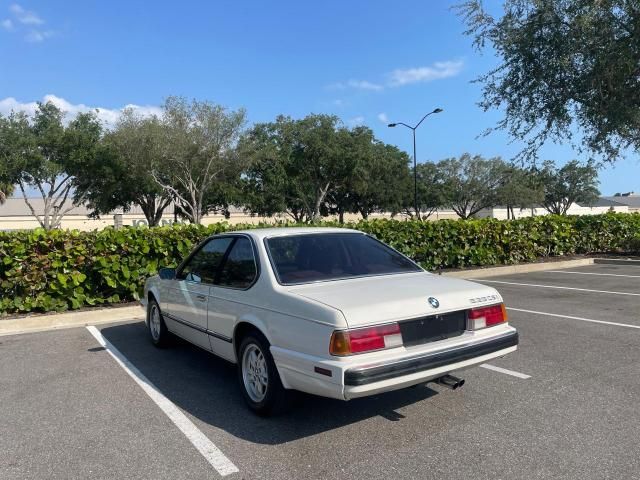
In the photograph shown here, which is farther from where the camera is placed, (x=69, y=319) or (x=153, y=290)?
(x=69, y=319)

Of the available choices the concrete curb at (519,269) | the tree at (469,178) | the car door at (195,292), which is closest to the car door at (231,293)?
the car door at (195,292)

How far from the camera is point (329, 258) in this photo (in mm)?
4684

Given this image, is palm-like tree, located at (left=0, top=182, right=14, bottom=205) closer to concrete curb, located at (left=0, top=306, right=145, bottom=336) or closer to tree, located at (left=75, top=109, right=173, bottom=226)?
tree, located at (left=75, top=109, right=173, bottom=226)

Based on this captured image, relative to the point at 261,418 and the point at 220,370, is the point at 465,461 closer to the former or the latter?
the point at 261,418

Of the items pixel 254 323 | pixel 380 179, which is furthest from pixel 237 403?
pixel 380 179

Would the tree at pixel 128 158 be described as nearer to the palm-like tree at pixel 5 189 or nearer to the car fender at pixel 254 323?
the palm-like tree at pixel 5 189

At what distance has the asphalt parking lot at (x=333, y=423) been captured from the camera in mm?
3340

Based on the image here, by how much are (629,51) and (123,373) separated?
50.6ft

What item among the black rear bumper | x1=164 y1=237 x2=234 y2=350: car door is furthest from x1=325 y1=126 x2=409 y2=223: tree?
the black rear bumper

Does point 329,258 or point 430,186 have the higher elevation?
point 430,186

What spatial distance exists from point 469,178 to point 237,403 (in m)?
59.4

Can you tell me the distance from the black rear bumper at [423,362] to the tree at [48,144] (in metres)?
31.1

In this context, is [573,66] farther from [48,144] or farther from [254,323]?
[48,144]

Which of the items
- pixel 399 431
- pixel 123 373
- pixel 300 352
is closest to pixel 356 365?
pixel 300 352
